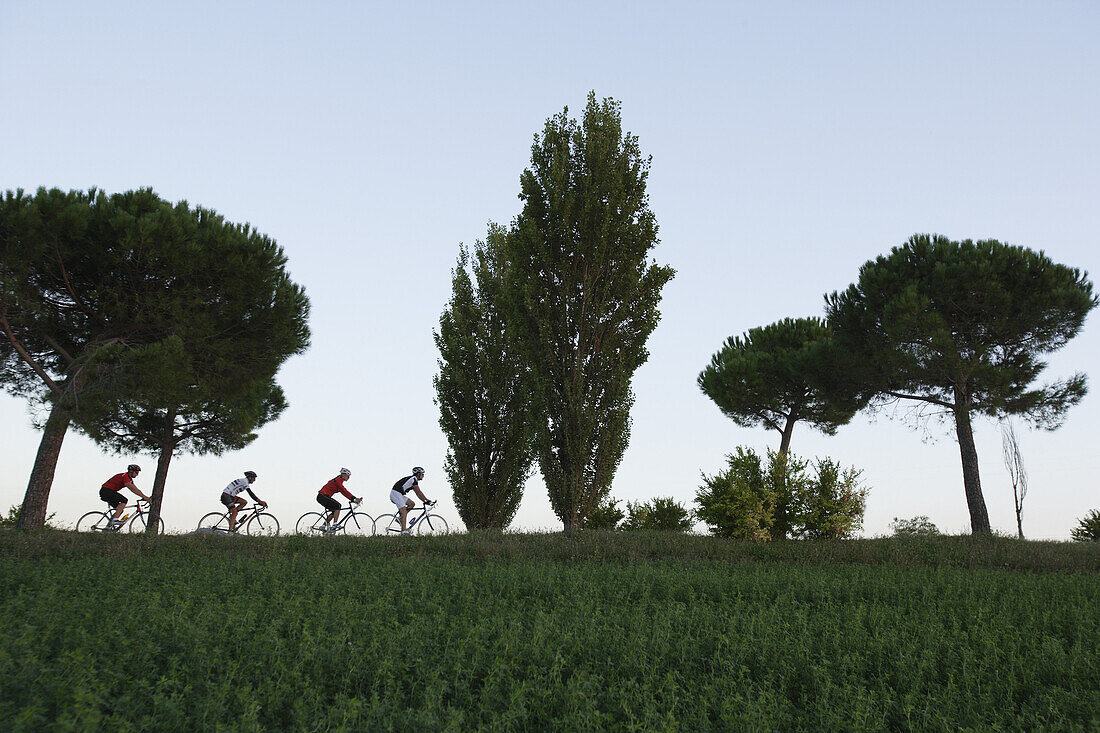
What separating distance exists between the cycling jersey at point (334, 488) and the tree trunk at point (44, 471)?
243 inches

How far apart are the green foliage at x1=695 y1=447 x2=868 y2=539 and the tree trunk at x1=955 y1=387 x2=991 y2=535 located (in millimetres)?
5199

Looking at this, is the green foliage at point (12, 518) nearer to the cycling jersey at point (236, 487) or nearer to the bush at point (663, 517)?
the cycling jersey at point (236, 487)

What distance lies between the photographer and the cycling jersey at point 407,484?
1700 centimetres

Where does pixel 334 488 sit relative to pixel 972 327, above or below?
below

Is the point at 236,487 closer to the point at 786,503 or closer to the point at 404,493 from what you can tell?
the point at 404,493

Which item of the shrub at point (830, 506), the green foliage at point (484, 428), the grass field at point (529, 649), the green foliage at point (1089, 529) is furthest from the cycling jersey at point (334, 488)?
the green foliage at point (1089, 529)

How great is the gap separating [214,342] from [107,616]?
1350 cm

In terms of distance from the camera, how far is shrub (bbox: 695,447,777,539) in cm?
1599

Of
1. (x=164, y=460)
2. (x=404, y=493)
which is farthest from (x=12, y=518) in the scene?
(x=404, y=493)

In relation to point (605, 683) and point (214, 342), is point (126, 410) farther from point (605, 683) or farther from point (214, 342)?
point (605, 683)

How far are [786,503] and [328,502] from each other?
37.5 ft

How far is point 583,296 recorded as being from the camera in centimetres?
1688

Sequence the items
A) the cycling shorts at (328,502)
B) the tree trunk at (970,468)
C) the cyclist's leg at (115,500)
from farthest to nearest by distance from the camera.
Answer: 1. the tree trunk at (970,468)
2. the cycling shorts at (328,502)
3. the cyclist's leg at (115,500)

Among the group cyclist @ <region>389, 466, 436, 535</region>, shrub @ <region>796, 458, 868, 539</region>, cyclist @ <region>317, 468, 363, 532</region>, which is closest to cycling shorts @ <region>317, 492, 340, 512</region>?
cyclist @ <region>317, 468, 363, 532</region>
